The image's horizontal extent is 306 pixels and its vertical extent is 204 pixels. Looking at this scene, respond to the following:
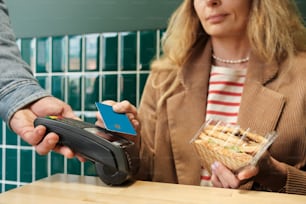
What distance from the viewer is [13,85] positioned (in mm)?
609

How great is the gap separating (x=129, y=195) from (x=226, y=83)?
0.45m

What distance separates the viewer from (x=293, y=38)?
0.83m

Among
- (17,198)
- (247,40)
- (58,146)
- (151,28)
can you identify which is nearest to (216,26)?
(247,40)

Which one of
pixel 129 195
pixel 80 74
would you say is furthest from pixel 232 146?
pixel 80 74

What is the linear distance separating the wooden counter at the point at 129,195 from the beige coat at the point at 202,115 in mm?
268

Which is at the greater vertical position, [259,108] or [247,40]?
[247,40]

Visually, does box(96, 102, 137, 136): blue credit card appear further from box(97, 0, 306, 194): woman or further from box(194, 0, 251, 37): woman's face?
box(194, 0, 251, 37): woman's face

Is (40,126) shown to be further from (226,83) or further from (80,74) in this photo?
(80,74)

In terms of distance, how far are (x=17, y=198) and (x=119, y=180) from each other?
4.9 inches

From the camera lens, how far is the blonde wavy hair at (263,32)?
806mm

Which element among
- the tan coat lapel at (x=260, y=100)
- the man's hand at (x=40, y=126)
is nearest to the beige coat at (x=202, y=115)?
the tan coat lapel at (x=260, y=100)

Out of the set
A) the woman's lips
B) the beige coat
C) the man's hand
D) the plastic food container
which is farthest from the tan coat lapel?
the man's hand

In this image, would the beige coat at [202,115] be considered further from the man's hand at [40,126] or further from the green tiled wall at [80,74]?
the man's hand at [40,126]

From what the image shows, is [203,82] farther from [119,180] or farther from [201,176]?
[119,180]
